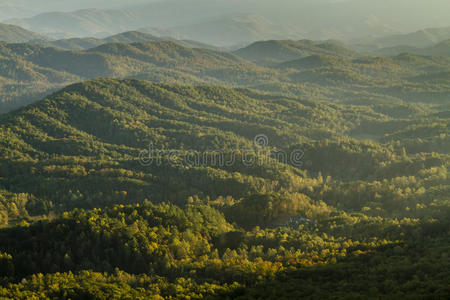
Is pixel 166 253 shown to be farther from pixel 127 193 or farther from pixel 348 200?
pixel 348 200

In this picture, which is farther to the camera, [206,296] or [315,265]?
[315,265]

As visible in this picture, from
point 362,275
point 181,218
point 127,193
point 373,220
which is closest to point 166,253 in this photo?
point 181,218

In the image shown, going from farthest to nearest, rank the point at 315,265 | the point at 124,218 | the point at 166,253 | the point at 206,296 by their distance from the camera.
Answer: the point at 124,218, the point at 166,253, the point at 315,265, the point at 206,296

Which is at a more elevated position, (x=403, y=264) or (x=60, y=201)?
(x=403, y=264)

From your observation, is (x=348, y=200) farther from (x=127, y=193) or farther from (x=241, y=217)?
(x=127, y=193)

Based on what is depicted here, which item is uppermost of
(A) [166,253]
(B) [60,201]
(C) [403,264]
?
(C) [403,264]

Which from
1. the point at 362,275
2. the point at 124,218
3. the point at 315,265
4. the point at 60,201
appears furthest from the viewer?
the point at 60,201

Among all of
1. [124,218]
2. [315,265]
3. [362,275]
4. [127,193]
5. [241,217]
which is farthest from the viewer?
[127,193]

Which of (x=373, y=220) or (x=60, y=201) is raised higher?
(x=373, y=220)

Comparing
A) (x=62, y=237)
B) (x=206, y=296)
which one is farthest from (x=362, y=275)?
A: (x=62, y=237)
